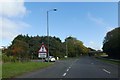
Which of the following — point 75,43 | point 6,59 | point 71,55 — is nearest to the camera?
point 6,59

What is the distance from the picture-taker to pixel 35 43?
116 meters

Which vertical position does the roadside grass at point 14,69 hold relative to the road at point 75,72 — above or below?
above

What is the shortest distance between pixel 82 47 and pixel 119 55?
9341 cm

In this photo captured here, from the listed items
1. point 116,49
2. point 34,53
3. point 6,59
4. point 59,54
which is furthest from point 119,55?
point 6,59

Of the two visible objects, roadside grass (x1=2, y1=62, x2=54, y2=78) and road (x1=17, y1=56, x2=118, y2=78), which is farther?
roadside grass (x1=2, y1=62, x2=54, y2=78)

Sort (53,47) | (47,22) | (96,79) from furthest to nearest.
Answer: (53,47)
(47,22)
(96,79)

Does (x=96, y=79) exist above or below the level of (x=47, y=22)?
below

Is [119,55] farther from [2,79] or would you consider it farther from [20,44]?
[2,79]

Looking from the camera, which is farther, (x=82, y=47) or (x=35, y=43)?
(x=82, y=47)

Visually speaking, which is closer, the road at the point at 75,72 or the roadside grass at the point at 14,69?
the road at the point at 75,72

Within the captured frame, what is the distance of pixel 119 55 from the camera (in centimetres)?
9950

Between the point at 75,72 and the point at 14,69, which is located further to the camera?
the point at 14,69

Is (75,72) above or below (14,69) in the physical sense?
below

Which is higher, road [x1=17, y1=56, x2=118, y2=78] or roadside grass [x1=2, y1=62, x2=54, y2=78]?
roadside grass [x1=2, y1=62, x2=54, y2=78]
